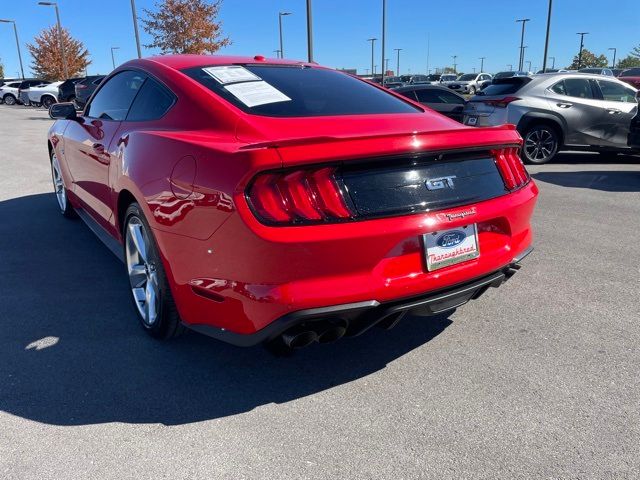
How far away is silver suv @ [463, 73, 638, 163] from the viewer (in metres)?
9.30

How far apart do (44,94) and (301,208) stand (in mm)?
35910

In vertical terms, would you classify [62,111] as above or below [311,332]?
above

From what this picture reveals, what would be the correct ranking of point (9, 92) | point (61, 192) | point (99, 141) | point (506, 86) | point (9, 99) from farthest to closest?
point (9, 99) < point (9, 92) < point (506, 86) < point (61, 192) < point (99, 141)

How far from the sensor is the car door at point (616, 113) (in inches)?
366

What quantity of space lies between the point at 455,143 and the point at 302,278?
38.1 inches

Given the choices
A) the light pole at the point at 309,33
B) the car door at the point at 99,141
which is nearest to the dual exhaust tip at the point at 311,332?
A: the car door at the point at 99,141

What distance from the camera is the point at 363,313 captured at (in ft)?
7.71

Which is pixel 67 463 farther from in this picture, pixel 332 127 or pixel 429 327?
pixel 429 327

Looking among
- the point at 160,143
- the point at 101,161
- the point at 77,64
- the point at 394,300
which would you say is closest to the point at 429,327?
the point at 394,300

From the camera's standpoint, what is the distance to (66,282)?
13.4ft

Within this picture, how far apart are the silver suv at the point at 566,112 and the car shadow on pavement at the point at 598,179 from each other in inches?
35.3

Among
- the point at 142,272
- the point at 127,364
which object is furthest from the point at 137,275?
the point at 127,364

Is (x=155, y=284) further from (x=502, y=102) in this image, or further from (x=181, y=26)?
(x=181, y=26)

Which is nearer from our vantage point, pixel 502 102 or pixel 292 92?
pixel 292 92
